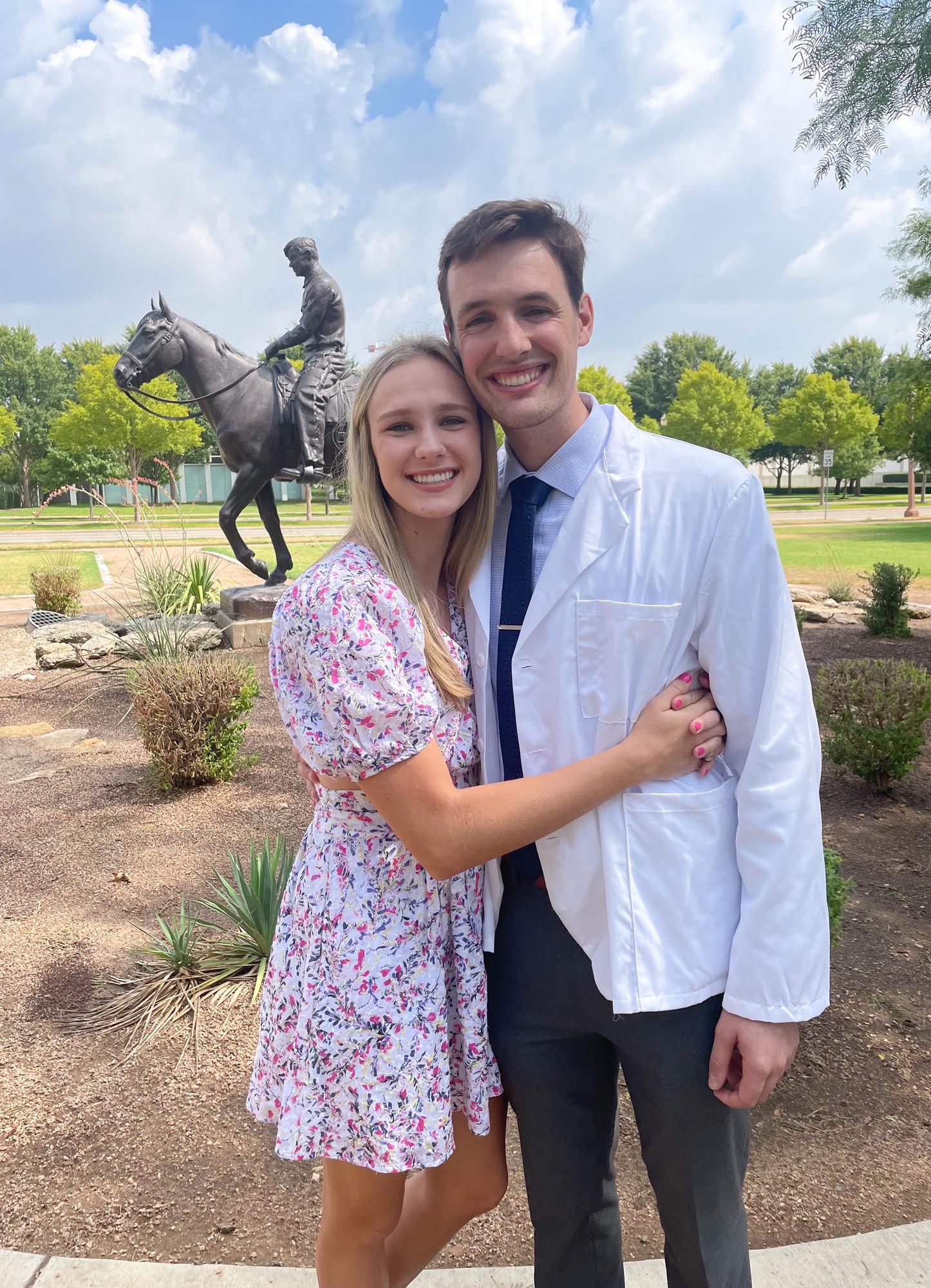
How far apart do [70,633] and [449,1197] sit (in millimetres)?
8902

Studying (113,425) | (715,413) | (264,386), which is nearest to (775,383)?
(715,413)

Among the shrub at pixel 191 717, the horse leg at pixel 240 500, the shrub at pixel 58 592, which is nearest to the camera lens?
the shrub at pixel 191 717

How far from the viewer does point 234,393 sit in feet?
31.6

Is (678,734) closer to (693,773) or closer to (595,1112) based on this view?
(693,773)

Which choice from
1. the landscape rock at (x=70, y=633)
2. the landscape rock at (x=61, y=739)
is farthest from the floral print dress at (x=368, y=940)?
the landscape rock at (x=70, y=633)

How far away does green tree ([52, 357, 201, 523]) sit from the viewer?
1391 inches

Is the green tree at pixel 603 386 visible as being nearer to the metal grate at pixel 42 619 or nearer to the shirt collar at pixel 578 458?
the metal grate at pixel 42 619

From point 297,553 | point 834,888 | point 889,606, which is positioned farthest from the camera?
point 297,553

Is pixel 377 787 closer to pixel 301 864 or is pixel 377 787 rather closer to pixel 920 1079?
pixel 301 864

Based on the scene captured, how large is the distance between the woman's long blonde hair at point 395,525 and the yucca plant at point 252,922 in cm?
199

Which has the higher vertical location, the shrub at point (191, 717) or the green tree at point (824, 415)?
the green tree at point (824, 415)

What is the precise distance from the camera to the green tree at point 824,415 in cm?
4253

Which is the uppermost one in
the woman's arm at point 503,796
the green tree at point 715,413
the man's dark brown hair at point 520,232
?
the green tree at point 715,413

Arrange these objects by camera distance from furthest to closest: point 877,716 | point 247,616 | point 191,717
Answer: point 247,616 < point 191,717 < point 877,716
